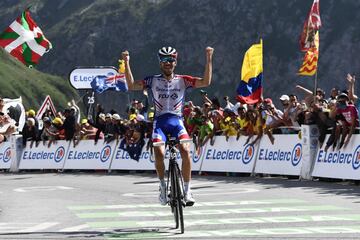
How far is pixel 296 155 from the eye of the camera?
20.5 m

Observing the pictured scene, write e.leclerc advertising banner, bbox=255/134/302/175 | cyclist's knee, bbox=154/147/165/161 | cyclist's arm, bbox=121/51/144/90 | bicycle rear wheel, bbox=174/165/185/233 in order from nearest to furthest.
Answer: bicycle rear wheel, bbox=174/165/185/233
cyclist's knee, bbox=154/147/165/161
cyclist's arm, bbox=121/51/144/90
e.leclerc advertising banner, bbox=255/134/302/175

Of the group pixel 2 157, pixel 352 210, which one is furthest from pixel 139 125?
pixel 352 210

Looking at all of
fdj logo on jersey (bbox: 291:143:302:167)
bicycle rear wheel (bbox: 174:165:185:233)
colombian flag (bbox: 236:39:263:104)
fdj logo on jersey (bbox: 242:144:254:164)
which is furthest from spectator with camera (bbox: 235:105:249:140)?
bicycle rear wheel (bbox: 174:165:185:233)

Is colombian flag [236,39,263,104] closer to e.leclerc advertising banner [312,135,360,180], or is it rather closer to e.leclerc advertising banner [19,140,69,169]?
e.leclerc advertising banner [312,135,360,180]

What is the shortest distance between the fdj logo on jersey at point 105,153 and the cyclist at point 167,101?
52.3 feet

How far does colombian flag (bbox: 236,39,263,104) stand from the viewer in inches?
919

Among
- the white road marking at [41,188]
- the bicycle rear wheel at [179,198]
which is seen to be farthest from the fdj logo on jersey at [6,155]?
the bicycle rear wheel at [179,198]

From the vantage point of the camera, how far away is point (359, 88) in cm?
16962

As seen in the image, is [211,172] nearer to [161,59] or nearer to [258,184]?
[258,184]

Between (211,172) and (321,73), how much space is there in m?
162

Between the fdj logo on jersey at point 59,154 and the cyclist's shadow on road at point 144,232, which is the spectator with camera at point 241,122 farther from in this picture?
the cyclist's shadow on road at point 144,232

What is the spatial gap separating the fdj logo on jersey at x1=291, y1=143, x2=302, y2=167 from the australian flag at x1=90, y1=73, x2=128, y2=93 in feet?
36.3

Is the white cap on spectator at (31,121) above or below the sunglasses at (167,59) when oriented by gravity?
below

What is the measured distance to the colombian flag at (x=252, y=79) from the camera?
76.6 feet
